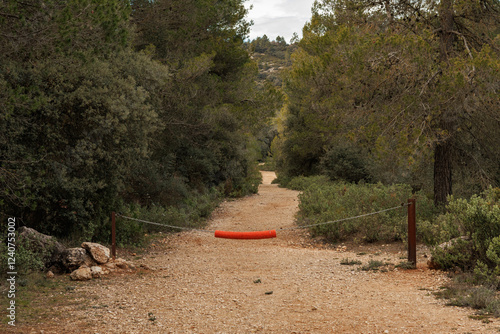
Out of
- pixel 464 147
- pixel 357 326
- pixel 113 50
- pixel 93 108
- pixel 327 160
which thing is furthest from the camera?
pixel 327 160

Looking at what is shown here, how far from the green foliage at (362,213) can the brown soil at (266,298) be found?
46 cm

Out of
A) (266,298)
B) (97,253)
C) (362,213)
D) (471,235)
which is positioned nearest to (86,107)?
(97,253)

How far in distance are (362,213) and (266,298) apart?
226 inches

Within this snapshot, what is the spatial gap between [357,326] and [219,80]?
14.8 meters

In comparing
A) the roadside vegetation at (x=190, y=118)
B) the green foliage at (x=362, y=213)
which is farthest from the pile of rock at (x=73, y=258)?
the green foliage at (x=362, y=213)

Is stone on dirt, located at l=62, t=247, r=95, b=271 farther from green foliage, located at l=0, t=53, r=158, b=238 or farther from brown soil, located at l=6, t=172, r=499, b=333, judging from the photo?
green foliage, located at l=0, t=53, r=158, b=238

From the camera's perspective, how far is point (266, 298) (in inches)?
237

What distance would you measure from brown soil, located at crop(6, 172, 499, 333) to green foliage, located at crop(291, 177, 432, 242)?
457 mm

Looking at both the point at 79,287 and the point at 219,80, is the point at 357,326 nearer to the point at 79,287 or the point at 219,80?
the point at 79,287

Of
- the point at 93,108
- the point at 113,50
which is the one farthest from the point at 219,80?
the point at 93,108

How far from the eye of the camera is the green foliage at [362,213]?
32.6 feet

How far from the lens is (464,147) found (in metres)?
10.8

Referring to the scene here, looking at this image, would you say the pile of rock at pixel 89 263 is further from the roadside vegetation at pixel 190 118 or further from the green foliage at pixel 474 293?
the green foliage at pixel 474 293

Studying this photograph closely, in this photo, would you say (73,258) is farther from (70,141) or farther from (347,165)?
(347,165)
